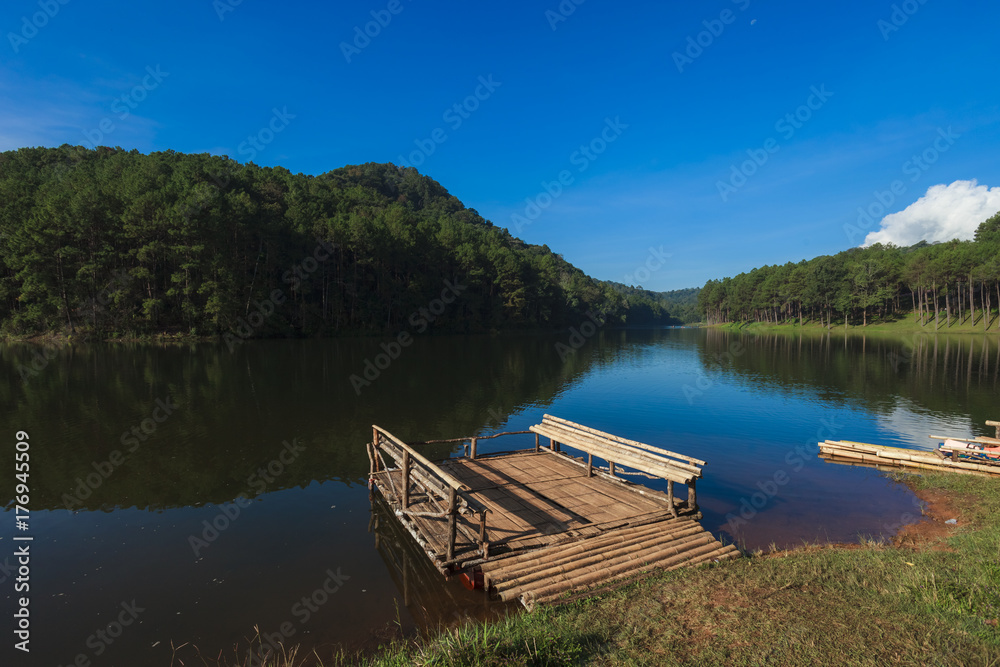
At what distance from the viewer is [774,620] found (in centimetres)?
628

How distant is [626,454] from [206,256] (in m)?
69.2

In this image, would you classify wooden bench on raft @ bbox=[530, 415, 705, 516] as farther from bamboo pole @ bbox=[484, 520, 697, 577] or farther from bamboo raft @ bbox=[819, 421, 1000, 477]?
bamboo raft @ bbox=[819, 421, 1000, 477]

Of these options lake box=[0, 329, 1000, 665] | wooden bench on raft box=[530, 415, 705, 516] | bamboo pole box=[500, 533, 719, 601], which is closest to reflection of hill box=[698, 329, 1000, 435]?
lake box=[0, 329, 1000, 665]

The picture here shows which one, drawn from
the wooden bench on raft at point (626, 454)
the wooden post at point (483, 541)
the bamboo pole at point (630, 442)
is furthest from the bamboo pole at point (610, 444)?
the wooden post at point (483, 541)

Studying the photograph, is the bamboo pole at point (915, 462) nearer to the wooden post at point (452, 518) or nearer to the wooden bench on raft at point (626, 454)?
the wooden bench on raft at point (626, 454)

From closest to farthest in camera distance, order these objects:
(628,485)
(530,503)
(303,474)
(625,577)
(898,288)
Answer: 1. (625,577)
2. (530,503)
3. (628,485)
4. (303,474)
5. (898,288)

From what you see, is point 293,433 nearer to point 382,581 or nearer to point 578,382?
point 382,581

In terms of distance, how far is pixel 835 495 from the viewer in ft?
47.3

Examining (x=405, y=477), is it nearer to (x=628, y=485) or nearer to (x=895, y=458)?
(x=628, y=485)

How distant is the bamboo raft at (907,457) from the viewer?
15.4 meters

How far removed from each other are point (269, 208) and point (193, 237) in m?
16.6

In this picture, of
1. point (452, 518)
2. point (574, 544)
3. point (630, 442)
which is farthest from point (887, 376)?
point (452, 518)

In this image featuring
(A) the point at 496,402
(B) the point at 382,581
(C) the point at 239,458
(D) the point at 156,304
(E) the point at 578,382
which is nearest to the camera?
(B) the point at 382,581

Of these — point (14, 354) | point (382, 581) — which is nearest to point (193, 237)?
point (14, 354)
